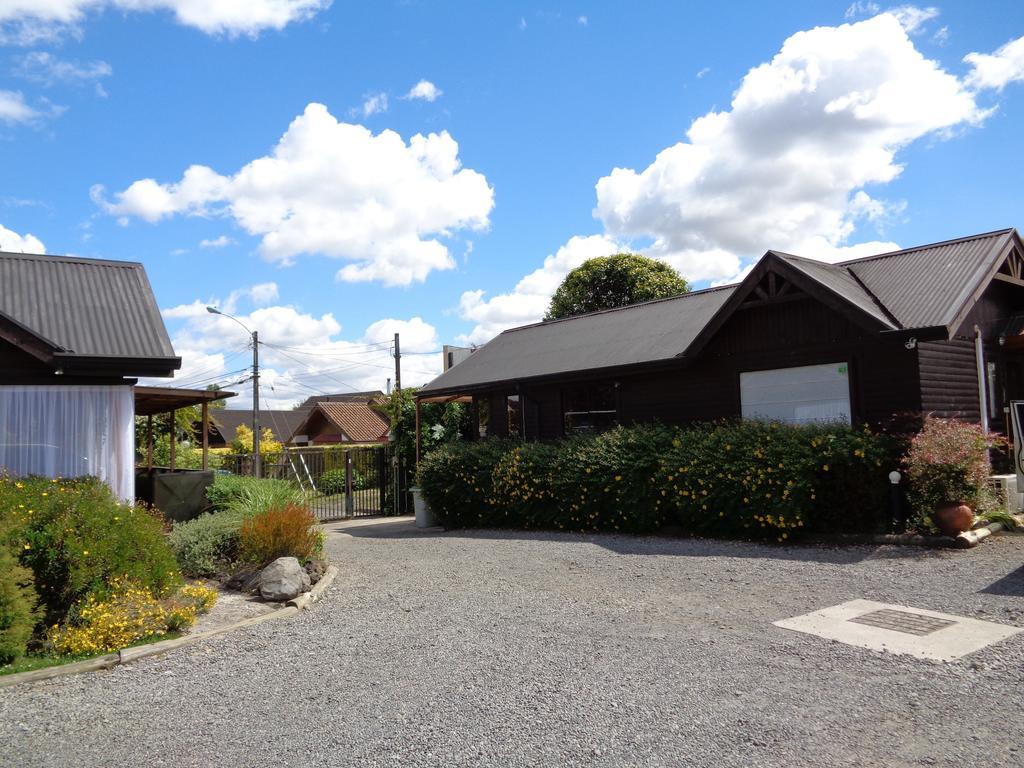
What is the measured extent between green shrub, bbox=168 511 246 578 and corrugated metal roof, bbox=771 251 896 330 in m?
9.35

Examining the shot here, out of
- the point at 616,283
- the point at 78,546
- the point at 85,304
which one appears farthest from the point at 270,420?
the point at 78,546

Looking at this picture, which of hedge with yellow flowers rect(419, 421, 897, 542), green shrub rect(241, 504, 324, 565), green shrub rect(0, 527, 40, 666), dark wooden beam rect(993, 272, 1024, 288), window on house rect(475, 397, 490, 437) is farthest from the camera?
window on house rect(475, 397, 490, 437)

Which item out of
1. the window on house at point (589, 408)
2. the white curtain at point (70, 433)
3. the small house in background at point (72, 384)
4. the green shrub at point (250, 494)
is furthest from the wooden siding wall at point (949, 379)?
the white curtain at point (70, 433)

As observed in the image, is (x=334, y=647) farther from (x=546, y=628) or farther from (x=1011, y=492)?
(x=1011, y=492)

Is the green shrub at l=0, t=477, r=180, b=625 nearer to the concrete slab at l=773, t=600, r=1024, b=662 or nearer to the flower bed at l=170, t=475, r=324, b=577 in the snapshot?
the flower bed at l=170, t=475, r=324, b=577

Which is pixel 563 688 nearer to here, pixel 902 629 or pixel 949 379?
pixel 902 629

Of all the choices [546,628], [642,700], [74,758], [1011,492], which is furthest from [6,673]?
[1011,492]

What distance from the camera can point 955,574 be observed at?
8.74 meters

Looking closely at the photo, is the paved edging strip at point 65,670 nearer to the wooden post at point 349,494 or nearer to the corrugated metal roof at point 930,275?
the corrugated metal roof at point 930,275

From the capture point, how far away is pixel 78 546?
722cm

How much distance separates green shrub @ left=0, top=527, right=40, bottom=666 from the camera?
638cm

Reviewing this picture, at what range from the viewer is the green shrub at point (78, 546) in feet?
23.5

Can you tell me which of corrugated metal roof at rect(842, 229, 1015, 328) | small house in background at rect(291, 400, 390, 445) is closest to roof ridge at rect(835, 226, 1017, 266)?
corrugated metal roof at rect(842, 229, 1015, 328)

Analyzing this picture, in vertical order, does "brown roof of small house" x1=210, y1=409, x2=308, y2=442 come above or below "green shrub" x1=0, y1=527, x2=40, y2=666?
above
